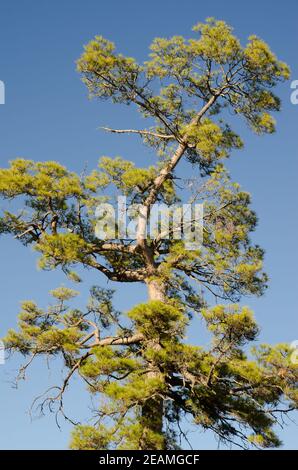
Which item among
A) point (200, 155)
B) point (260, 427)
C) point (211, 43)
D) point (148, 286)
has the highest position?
point (211, 43)

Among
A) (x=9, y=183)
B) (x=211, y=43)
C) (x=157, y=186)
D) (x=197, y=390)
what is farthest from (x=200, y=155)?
(x=197, y=390)

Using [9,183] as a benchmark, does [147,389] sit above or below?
below

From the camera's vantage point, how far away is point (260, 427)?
295 inches

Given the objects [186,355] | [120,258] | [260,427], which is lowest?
[260,427]

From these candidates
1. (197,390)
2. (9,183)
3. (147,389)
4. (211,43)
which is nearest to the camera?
(147,389)

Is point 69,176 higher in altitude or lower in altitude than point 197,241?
higher

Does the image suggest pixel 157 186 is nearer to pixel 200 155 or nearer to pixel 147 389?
pixel 200 155

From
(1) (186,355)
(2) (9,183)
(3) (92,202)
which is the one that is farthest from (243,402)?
(2) (9,183)

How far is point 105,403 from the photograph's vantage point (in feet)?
23.0

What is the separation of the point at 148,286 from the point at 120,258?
718 millimetres

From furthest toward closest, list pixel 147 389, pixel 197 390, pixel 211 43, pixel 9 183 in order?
pixel 211 43 → pixel 9 183 → pixel 197 390 → pixel 147 389

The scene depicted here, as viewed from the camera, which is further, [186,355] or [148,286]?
[148,286]

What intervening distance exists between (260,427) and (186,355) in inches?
50.3

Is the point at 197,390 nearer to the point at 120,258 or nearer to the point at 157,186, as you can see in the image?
the point at 120,258
